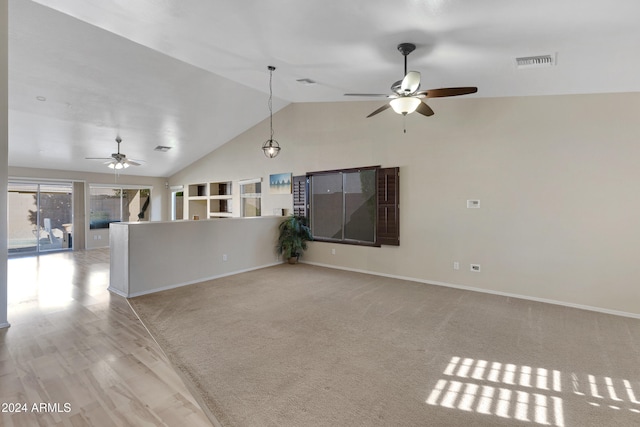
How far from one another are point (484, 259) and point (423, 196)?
1.44m

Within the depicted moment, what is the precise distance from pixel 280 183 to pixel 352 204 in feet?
7.18

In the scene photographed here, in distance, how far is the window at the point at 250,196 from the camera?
8.13 m

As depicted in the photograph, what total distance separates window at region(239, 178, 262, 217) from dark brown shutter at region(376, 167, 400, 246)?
12.0ft

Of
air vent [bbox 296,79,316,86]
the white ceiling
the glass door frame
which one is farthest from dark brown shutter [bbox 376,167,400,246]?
A: the glass door frame

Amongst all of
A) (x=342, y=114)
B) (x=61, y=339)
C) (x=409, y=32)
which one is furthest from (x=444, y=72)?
(x=61, y=339)

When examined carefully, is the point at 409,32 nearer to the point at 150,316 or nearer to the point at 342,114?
the point at 342,114

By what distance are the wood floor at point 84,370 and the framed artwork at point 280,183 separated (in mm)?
4137

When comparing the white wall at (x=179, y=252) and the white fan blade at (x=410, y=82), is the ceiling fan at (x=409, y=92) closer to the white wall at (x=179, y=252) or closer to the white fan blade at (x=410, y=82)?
the white fan blade at (x=410, y=82)

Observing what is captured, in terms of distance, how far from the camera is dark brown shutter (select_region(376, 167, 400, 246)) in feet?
18.3

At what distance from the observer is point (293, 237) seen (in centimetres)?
673

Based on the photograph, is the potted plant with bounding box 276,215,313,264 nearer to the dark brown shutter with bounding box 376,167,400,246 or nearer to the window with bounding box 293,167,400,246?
the window with bounding box 293,167,400,246

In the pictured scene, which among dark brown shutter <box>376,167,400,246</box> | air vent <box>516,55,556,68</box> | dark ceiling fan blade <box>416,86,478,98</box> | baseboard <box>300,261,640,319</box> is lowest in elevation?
baseboard <box>300,261,640,319</box>

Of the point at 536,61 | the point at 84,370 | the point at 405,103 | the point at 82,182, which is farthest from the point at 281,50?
the point at 82,182

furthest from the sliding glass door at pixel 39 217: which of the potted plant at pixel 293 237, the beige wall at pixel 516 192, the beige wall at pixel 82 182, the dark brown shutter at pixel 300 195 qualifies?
the beige wall at pixel 516 192
